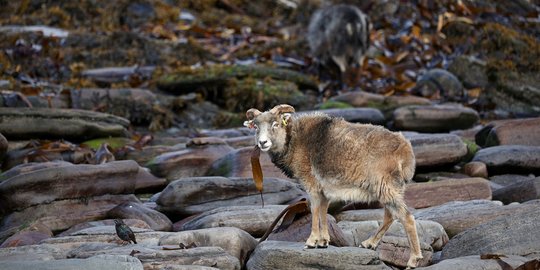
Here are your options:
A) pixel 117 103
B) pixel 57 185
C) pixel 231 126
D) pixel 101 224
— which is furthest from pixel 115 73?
pixel 101 224

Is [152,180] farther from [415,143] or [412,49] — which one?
[412,49]

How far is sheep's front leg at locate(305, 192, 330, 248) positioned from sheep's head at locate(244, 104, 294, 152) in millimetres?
630

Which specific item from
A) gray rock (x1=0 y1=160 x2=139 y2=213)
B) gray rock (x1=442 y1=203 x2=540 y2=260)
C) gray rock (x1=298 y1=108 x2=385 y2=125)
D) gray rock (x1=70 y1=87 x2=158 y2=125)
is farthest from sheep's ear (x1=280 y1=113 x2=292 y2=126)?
gray rock (x1=70 y1=87 x2=158 y2=125)

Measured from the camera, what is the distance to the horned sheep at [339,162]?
8.23 meters

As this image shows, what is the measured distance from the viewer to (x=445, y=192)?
1215cm

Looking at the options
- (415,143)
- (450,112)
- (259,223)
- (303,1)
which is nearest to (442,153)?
(415,143)

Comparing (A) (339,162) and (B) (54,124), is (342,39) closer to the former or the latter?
(B) (54,124)

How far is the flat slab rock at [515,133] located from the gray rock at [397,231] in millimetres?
5758

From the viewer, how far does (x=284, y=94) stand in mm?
20203

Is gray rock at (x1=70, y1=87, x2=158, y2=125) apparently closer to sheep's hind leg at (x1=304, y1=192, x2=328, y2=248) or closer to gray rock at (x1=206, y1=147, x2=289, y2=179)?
gray rock at (x1=206, y1=147, x2=289, y2=179)

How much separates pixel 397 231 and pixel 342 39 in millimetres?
13025

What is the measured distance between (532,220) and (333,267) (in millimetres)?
2530

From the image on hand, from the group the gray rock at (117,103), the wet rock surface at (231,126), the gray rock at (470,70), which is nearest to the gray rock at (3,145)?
the wet rock surface at (231,126)

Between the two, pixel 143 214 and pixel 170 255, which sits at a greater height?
pixel 170 255
